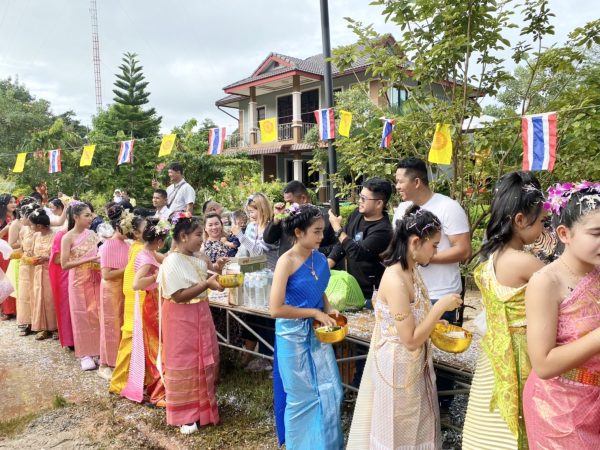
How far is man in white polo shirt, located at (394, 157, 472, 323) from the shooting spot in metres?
2.77

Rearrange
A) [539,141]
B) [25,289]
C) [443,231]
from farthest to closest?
[25,289]
[539,141]
[443,231]

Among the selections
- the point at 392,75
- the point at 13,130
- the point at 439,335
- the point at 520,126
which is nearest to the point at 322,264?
the point at 439,335

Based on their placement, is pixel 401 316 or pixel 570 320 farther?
pixel 401 316

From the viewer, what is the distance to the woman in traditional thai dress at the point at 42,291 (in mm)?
5520

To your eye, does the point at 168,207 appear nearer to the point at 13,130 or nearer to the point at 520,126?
the point at 520,126

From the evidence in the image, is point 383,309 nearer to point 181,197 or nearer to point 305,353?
point 305,353

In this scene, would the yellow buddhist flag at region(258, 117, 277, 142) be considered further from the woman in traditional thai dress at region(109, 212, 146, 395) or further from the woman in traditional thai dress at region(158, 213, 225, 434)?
the woman in traditional thai dress at region(158, 213, 225, 434)

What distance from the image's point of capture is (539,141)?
11.1ft

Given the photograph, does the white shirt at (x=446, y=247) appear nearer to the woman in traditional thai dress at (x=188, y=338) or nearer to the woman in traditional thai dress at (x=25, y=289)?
the woman in traditional thai dress at (x=188, y=338)

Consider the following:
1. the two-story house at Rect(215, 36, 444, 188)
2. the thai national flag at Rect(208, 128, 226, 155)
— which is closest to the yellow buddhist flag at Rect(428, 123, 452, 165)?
A: the thai national flag at Rect(208, 128, 226, 155)

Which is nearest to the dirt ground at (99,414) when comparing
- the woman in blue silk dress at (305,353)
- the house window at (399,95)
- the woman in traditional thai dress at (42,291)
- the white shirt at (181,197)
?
the woman in blue silk dress at (305,353)

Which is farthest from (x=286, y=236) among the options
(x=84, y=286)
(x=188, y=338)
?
(x=84, y=286)

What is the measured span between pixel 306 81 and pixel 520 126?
18.1 metres

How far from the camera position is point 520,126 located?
366 centimetres
